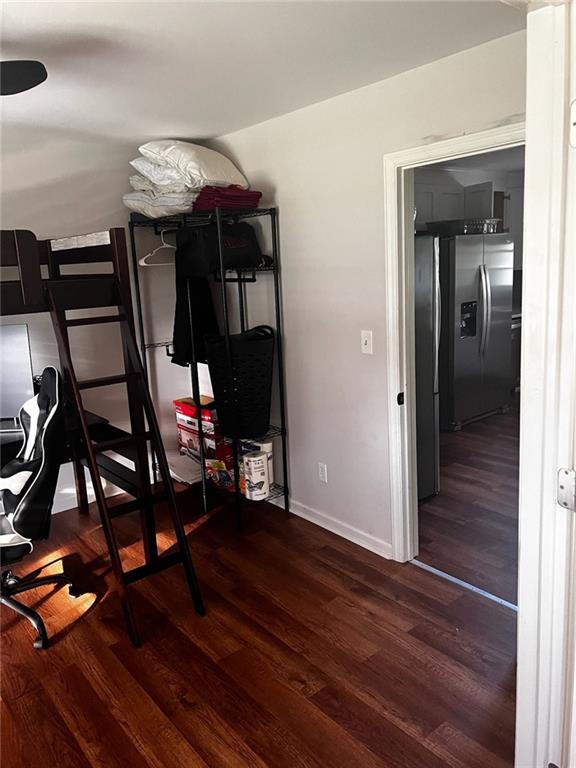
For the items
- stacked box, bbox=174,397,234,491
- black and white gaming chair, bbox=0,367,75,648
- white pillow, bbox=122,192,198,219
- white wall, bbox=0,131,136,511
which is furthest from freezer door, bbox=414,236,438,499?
black and white gaming chair, bbox=0,367,75,648

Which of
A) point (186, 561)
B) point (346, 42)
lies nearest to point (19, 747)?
point (186, 561)

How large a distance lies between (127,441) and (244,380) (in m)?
0.90

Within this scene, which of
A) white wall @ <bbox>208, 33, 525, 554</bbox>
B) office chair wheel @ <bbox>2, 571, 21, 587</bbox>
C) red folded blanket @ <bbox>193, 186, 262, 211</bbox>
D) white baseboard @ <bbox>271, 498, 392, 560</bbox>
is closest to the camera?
white wall @ <bbox>208, 33, 525, 554</bbox>

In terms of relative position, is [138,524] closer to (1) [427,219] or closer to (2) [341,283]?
(2) [341,283]

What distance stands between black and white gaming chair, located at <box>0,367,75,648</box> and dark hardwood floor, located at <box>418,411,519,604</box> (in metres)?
1.86

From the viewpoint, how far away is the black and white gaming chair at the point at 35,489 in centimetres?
248

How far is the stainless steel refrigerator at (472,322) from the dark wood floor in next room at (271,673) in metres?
2.49

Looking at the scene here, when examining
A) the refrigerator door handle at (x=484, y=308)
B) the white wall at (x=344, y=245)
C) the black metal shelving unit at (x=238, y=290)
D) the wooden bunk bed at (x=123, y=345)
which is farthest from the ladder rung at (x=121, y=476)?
the refrigerator door handle at (x=484, y=308)

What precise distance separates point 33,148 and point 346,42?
2.11 metres

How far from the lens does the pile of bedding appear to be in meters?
3.24

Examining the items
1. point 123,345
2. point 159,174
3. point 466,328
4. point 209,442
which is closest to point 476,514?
point 209,442

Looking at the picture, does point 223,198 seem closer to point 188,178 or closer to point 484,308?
point 188,178

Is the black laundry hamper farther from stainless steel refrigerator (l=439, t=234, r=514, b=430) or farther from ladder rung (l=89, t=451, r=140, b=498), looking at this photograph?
stainless steel refrigerator (l=439, t=234, r=514, b=430)

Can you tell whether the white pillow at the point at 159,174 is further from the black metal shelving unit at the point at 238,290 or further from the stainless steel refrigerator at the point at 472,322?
the stainless steel refrigerator at the point at 472,322
